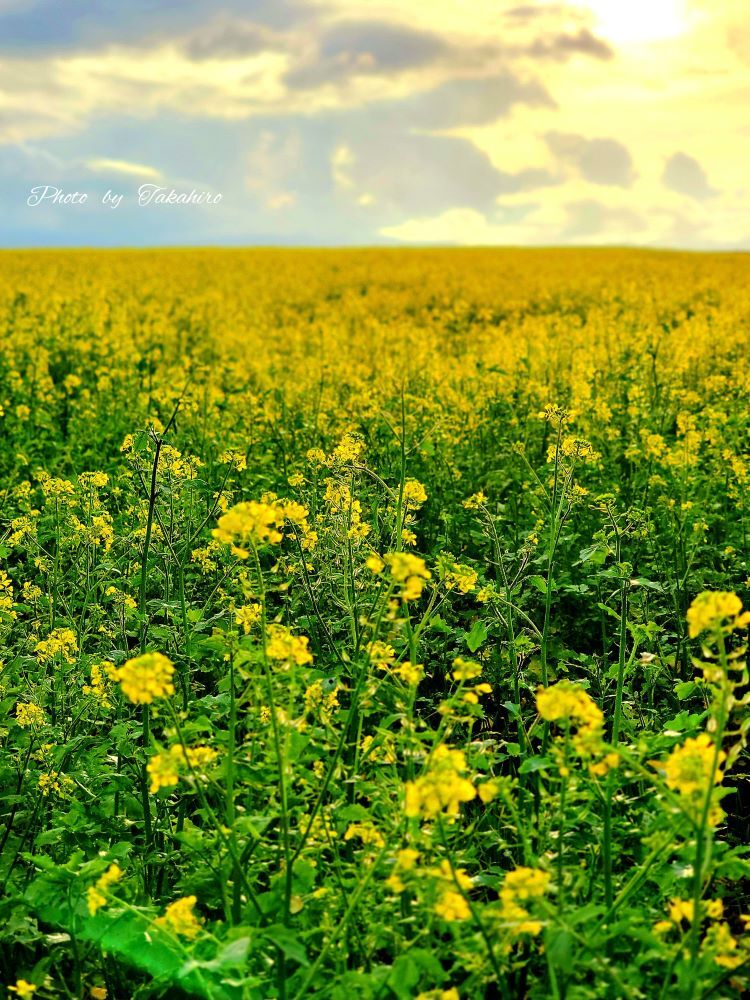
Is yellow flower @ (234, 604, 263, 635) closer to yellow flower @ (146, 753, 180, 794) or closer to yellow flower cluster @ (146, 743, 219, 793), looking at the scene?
yellow flower cluster @ (146, 743, 219, 793)

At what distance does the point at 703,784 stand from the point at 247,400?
18.9 ft

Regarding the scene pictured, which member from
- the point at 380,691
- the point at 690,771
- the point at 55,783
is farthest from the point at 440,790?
the point at 55,783

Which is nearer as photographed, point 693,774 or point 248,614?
point 693,774

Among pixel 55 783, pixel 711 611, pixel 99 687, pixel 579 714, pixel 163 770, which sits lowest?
pixel 55 783

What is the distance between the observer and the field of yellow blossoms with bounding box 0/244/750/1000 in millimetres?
2035

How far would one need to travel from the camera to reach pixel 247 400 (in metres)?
7.25

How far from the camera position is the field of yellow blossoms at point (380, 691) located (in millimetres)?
2035

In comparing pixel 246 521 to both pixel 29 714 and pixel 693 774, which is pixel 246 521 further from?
pixel 29 714

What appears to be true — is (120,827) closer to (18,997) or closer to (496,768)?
(18,997)

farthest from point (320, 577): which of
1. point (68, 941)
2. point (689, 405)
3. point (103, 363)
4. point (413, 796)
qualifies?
point (103, 363)

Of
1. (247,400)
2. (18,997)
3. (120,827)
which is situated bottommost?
(18,997)

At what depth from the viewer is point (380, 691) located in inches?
129

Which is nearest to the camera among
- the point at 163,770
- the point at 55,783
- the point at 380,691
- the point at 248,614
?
the point at 163,770

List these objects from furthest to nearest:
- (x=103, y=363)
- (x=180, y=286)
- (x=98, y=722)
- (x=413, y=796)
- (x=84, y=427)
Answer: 1. (x=180, y=286)
2. (x=103, y=363)
3. (x=84, y=427)
4. (x=98, y=722)
5. (x=413, y=796)
